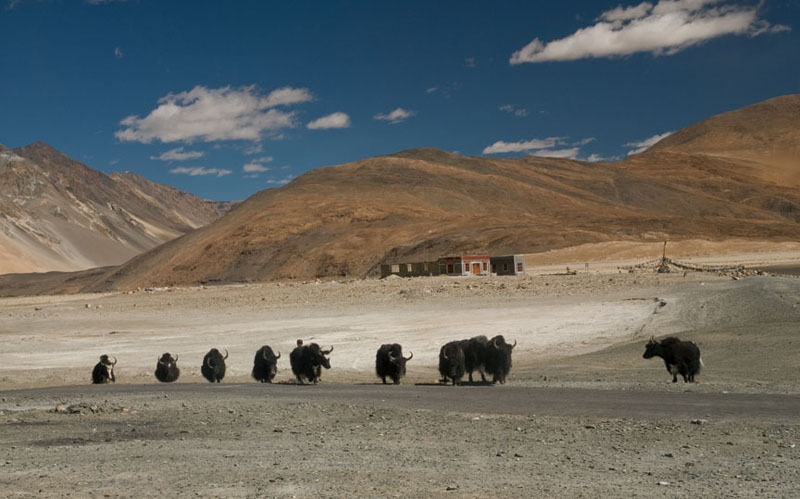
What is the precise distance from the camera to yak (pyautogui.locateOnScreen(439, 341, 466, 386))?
648 inches

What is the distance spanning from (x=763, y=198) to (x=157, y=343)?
170128mm

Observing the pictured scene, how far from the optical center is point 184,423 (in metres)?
11.9

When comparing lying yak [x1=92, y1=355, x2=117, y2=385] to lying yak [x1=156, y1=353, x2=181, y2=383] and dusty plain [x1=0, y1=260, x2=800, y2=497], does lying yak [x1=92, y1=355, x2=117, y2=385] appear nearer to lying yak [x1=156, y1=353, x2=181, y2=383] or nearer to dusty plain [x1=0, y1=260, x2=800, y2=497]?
lying yak [x1=156, y1=353, x2=181, y2=383]

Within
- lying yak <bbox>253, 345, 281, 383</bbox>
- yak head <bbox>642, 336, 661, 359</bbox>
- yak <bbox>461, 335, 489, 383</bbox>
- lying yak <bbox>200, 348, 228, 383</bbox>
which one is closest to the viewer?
yak head <bbox>642, 336, 661, 359</bbox>

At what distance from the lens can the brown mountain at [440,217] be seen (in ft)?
351

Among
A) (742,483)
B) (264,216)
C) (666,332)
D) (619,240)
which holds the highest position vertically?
(264,216)

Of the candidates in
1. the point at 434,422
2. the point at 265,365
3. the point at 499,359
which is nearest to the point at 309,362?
the point at 265,365

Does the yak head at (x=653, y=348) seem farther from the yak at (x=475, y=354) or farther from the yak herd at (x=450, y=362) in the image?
the yak at (x=475, y=354)

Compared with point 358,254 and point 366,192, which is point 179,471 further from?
point 366,192

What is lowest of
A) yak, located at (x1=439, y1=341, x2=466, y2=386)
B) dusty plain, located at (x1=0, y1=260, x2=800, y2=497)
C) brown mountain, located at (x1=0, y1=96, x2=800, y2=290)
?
dusty plain, located at (x1=0, y1=260, x2=800, y2=497)

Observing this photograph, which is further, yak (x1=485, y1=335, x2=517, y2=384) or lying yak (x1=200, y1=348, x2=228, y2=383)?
lying yak (x1=200, y1=348, x2=228, y2=383)

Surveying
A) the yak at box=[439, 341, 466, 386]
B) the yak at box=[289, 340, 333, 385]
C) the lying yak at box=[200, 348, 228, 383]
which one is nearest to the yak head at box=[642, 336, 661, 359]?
the yak at box=[439, 341, 466, 386]

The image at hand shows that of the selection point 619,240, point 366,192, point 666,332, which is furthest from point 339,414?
point 366,192

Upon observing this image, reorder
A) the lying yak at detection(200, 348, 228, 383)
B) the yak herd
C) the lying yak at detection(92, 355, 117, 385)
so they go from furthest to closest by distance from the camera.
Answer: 1. the lying yak at detection(200, 348, 228, 383)
2. the lying yak at detection(92, 355, 117, 385)
3. the yak herd
